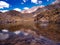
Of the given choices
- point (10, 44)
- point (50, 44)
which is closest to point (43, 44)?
point (50, 44)

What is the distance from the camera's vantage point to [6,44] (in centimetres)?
1800

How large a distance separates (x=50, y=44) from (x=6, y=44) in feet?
15.9

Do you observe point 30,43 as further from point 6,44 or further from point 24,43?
point 6,44

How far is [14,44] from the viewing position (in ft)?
59.1

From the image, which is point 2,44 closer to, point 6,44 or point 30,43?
point 6,44

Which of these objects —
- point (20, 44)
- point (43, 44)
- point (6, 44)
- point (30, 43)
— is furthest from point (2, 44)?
point (43, 44)

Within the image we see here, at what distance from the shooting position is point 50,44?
17453 mm

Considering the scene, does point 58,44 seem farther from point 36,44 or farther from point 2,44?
point 2,44

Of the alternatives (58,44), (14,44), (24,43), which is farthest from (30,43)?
(58,44)

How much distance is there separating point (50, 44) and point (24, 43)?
2.96 meters

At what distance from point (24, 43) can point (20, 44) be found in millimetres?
548

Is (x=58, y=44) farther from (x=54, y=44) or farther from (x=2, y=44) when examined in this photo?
(x=2, y=44)

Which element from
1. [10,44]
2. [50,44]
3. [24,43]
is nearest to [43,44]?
[50,44]

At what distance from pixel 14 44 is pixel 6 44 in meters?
0.89
